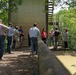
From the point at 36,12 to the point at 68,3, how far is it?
15.6ft

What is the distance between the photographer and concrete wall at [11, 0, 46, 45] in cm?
2709

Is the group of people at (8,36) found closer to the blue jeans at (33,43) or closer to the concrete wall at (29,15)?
the blue jeans at (33,43)

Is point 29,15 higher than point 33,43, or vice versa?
point 29,15

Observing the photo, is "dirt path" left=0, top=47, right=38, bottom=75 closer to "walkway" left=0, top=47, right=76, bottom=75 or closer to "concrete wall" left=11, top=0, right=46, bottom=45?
"walkway" left=0, top=47, right=76, bottom=75

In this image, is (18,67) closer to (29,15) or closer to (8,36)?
(8,36)

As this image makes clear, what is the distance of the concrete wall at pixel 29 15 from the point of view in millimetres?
27092

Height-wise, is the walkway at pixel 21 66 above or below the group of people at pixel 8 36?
below

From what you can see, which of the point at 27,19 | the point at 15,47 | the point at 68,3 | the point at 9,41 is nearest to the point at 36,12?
the point at 27,19

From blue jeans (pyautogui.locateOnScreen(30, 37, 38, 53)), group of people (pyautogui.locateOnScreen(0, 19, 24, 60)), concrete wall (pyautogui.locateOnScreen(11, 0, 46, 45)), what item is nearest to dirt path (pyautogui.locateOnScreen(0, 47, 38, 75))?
group of people (pyautogui.locateOnScreen(0, 19, 24, 60))

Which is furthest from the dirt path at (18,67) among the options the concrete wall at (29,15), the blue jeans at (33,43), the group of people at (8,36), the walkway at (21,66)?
the concrete wall at (29,15)

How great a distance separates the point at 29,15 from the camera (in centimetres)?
2753

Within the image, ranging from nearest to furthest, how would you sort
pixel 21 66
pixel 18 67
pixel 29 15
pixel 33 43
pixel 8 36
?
1. pixel 18 67
2. pixel 21 66
3. pixel 33 43
4. pixel 8 36
5. pixel 29 15

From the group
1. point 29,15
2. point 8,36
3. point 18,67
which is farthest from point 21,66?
point 29,15

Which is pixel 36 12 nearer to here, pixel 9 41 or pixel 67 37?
pixel 67 37
